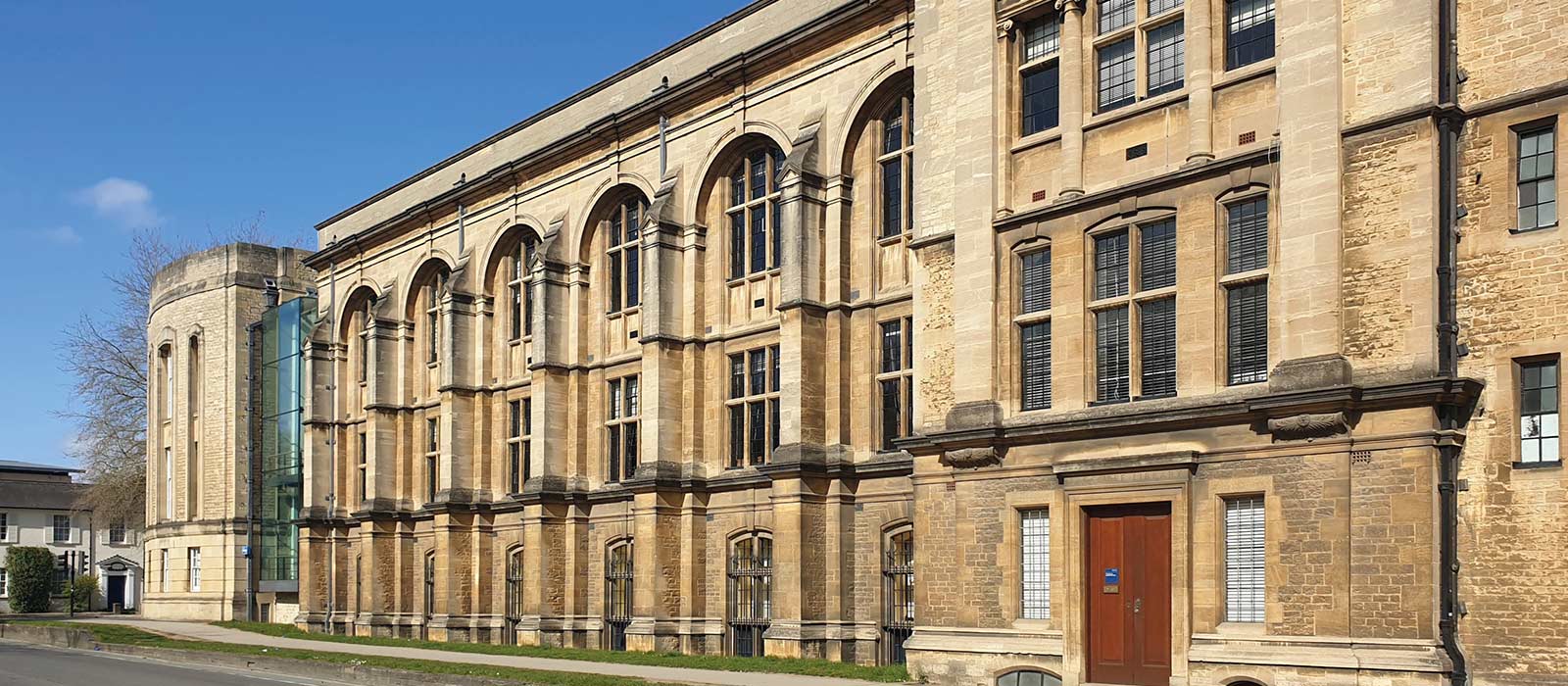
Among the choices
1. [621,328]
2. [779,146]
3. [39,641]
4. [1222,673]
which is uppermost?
[779,146]

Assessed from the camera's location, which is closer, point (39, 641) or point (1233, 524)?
point (1233, 524)

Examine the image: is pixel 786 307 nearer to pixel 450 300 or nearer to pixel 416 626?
pixel 450 300

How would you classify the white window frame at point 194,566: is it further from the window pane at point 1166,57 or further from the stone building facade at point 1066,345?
the window pane at point 1166,57

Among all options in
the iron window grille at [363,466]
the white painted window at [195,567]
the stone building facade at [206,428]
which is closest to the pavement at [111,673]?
the iron window grille at [363,466]

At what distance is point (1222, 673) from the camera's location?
59.9ft

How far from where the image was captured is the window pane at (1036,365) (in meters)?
21.4

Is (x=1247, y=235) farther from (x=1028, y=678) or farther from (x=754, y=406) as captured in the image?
(x=754, y=406)

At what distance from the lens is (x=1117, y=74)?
2097 centimetres

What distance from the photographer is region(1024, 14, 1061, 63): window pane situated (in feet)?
72.0

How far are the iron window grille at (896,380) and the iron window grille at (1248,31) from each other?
31.6ft

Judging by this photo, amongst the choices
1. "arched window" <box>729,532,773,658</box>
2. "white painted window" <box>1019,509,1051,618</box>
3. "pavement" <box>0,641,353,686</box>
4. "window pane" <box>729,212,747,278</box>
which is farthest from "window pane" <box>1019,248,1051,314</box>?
"pavement" <box>0,641,353,686</box>

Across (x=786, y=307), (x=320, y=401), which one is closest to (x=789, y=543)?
(x=786, y=307)

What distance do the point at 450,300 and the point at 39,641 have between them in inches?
720

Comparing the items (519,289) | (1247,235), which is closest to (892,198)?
(1247,235)
